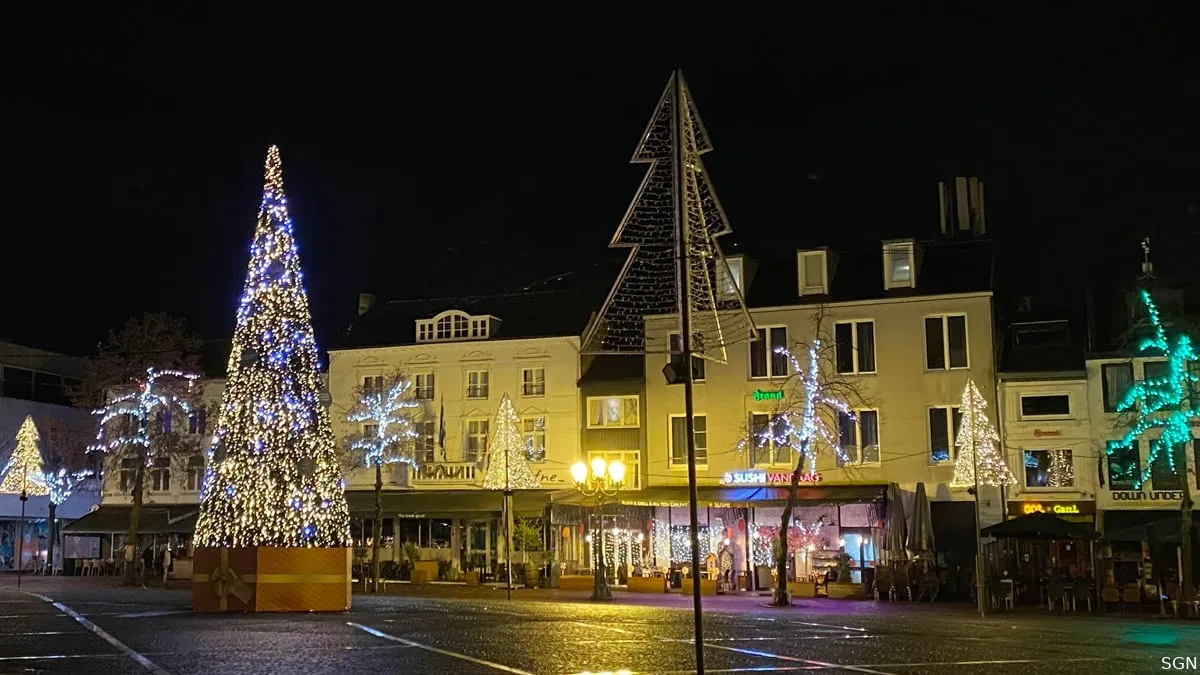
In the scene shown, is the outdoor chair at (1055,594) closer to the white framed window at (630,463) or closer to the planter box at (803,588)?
the planter box at (803,588)

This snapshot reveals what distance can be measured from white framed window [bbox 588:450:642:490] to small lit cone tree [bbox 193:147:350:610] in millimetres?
18431

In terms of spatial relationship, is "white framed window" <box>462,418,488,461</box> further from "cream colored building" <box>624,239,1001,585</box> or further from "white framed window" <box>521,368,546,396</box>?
"cream colored building" <box>624,239,1001,585</box>

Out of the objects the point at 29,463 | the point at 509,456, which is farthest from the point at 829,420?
the point at 29,463

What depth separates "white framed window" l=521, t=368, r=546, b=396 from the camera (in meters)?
48.7

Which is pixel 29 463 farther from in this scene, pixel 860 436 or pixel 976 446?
pixel 976 446

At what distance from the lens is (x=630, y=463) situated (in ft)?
153

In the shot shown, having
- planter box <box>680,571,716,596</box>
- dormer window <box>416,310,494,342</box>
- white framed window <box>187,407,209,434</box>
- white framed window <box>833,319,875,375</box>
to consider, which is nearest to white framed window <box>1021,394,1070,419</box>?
white framed window <box>833,319,875,375</box>

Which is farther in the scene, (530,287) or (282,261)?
(530,287)

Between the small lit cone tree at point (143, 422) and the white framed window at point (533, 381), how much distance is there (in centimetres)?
1329

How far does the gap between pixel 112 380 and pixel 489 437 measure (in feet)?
49.7

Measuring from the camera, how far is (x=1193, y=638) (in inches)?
892

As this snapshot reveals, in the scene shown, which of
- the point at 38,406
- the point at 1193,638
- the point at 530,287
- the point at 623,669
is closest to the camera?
the point at 623,669

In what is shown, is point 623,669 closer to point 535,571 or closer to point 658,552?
point 535,571

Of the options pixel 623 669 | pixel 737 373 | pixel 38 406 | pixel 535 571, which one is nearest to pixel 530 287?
pixel 737 373
